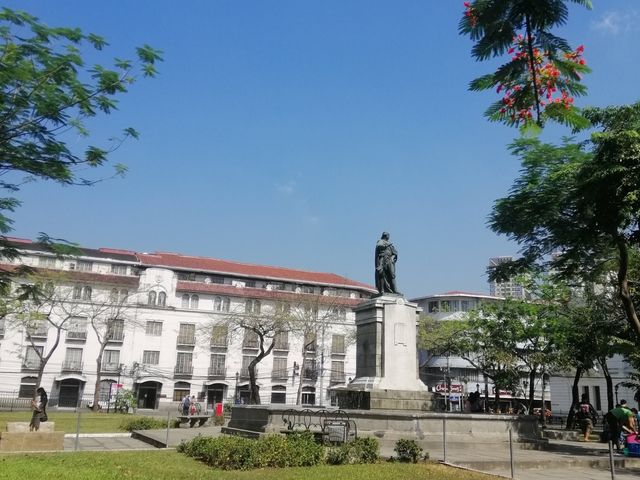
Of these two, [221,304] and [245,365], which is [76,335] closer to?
[221,304]

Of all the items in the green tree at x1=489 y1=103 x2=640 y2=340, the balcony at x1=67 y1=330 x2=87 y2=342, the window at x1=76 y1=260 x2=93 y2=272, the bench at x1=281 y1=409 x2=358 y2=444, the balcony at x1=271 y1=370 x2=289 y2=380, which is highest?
the window at x1=76 y1=260 x2=93 y2=272

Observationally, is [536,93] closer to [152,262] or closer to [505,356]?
[505,356]

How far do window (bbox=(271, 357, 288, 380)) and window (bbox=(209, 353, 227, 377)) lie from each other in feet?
16.6

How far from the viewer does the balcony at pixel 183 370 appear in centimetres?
5435

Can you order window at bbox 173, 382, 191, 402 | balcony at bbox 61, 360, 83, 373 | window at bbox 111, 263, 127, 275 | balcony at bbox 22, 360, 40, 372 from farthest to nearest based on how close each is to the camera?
window at bbox 111, 263, 127, 275 < window at bbox 173, 382, 191, 402 < balcony at bbox 61, 360, 83, 373 < balcony at bbox 22, 360, 40, 372

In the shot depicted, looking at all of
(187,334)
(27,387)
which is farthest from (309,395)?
(27,387)

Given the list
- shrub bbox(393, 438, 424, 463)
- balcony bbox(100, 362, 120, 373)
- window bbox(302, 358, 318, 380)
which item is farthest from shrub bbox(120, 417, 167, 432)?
window bbox(302, 358, 318, 380)

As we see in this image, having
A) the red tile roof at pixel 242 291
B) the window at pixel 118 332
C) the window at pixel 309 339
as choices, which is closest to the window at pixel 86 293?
the window at pixel 118 332

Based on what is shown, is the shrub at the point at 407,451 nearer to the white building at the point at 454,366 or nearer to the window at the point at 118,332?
the window at the point at 118,332

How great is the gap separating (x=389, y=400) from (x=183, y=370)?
Answer: 41.3 m

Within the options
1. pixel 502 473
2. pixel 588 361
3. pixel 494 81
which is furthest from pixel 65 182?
pixel 588 361

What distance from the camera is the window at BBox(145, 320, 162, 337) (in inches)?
2167

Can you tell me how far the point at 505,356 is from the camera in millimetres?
38625

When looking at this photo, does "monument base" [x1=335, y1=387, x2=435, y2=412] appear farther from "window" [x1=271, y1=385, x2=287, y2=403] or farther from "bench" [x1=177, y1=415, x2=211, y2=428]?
"window" [x1=271, y1=385, x2=287, y2=403]
